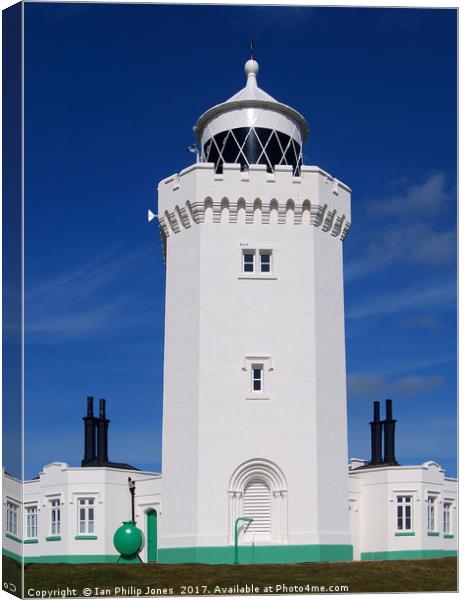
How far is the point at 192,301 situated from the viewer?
21.3m

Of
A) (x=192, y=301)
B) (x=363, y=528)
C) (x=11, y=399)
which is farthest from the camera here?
(x=363, y=528)

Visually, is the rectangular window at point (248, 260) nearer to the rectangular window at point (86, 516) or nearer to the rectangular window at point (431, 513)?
the rectangular window at point (86, 516)

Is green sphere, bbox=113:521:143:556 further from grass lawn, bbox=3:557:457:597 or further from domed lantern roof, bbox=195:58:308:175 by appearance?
domed lantern roof, bbox=195:58:308:175

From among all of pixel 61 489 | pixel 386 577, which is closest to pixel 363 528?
pixel 386 577

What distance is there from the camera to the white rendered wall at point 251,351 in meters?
20.3

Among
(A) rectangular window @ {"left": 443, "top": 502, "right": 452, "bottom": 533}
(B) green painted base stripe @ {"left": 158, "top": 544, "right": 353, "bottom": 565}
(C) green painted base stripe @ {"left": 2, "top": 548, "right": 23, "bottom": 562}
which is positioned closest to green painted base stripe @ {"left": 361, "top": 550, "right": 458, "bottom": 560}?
(A) rectangular window @ {"left": 443, "top": 502, "right": 452, "bottom": 533}

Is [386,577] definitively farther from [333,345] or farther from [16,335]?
[16,335]

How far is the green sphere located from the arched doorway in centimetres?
33

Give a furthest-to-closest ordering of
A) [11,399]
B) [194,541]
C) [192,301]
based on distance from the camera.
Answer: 1. [192,301]
2. [194,541]
3. [11,399]

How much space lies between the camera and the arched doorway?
23045 millimetres

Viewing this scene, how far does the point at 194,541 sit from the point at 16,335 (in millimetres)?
7299

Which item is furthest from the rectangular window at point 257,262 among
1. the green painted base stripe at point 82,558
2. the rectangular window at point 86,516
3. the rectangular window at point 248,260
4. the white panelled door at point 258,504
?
the green painted base stripe at point 82,558

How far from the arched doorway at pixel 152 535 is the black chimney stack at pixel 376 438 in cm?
1015

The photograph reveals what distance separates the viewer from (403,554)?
23.8 metres
